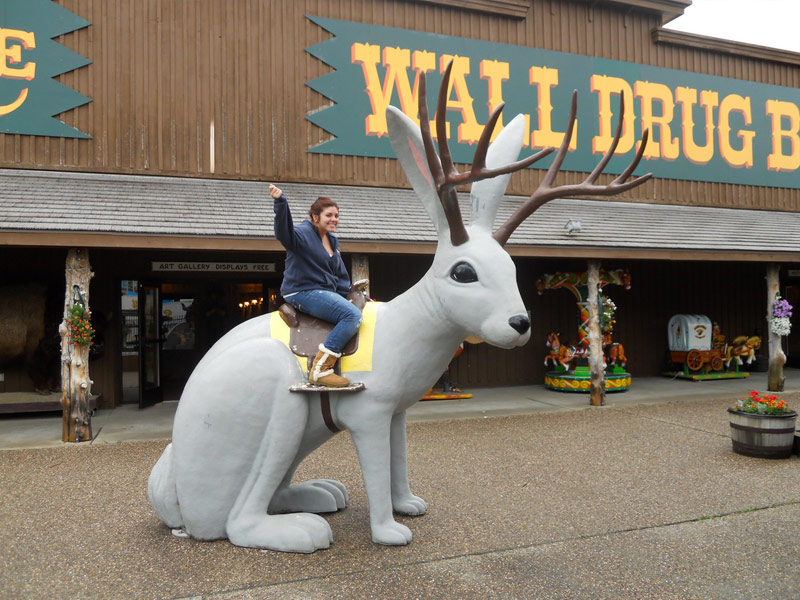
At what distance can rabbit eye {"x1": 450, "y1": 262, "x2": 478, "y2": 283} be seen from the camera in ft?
9.32

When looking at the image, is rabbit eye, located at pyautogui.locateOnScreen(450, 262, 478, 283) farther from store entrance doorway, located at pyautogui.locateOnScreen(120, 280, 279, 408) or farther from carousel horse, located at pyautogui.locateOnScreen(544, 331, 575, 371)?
carousel horse, located at pyautogui.locateOnScreen(544, 331, 575, 371)

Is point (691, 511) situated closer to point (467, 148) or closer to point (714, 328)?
point (467, 148)

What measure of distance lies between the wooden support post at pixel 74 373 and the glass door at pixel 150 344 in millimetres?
1895

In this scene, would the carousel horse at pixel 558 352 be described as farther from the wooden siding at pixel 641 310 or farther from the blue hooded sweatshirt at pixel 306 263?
the blue hooded sweatshirt at pixel 306 263

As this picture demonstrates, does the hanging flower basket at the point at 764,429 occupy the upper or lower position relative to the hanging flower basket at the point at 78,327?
lower

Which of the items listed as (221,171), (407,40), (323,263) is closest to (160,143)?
(221,171)

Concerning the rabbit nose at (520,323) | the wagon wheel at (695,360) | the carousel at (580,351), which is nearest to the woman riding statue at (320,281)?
the rabbit nose at (520,323)

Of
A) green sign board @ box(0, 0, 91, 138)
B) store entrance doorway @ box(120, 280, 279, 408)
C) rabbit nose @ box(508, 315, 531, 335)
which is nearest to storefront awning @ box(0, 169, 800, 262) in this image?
green sign board @ box(0, 0, 91, 138)

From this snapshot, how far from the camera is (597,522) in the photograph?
11.8ft

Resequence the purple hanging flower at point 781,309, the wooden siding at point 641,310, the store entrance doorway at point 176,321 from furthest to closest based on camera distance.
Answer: the wooden siding at point 641,310 < the purple hanging flower at point 781,309 < the store entrance doorway at point 176,321

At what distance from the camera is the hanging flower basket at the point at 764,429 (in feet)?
16.8

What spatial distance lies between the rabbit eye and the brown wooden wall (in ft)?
21.5

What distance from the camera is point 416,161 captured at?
2965 millimetres

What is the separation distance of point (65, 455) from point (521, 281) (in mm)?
7558
